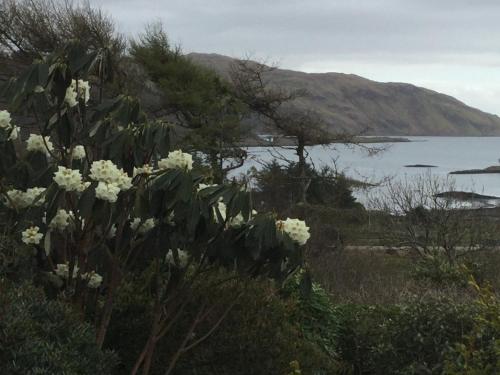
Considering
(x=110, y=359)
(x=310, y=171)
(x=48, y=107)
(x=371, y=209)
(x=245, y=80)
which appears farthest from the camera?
(x=310, y=171)

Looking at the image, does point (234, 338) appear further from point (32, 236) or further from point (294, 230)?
point (32, 236)

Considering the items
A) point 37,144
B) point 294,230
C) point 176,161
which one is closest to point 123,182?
point 176,161

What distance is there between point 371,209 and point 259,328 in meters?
19.0

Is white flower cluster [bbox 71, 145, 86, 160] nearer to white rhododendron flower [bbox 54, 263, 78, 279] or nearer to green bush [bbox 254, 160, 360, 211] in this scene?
white rhododendron flower [bbox 54, 263, 78, 279]

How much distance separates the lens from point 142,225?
411 cm

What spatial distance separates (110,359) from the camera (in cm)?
368

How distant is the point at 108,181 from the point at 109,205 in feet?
0.57

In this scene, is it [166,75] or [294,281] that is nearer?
[294,281]

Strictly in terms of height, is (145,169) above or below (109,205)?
above

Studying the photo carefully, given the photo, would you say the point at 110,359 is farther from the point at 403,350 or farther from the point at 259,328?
the point at 403,350

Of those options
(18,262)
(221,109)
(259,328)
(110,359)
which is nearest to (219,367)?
(259,328)

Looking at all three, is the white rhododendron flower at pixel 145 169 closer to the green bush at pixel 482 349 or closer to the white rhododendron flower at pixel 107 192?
the white rhododendron flower at pixel 107 192

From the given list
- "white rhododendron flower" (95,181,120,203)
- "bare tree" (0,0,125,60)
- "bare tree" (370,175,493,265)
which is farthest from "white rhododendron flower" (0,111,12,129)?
"bare tree" (0,0,125,60)

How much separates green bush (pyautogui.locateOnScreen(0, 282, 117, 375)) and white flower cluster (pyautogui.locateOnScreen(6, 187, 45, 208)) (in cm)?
59
